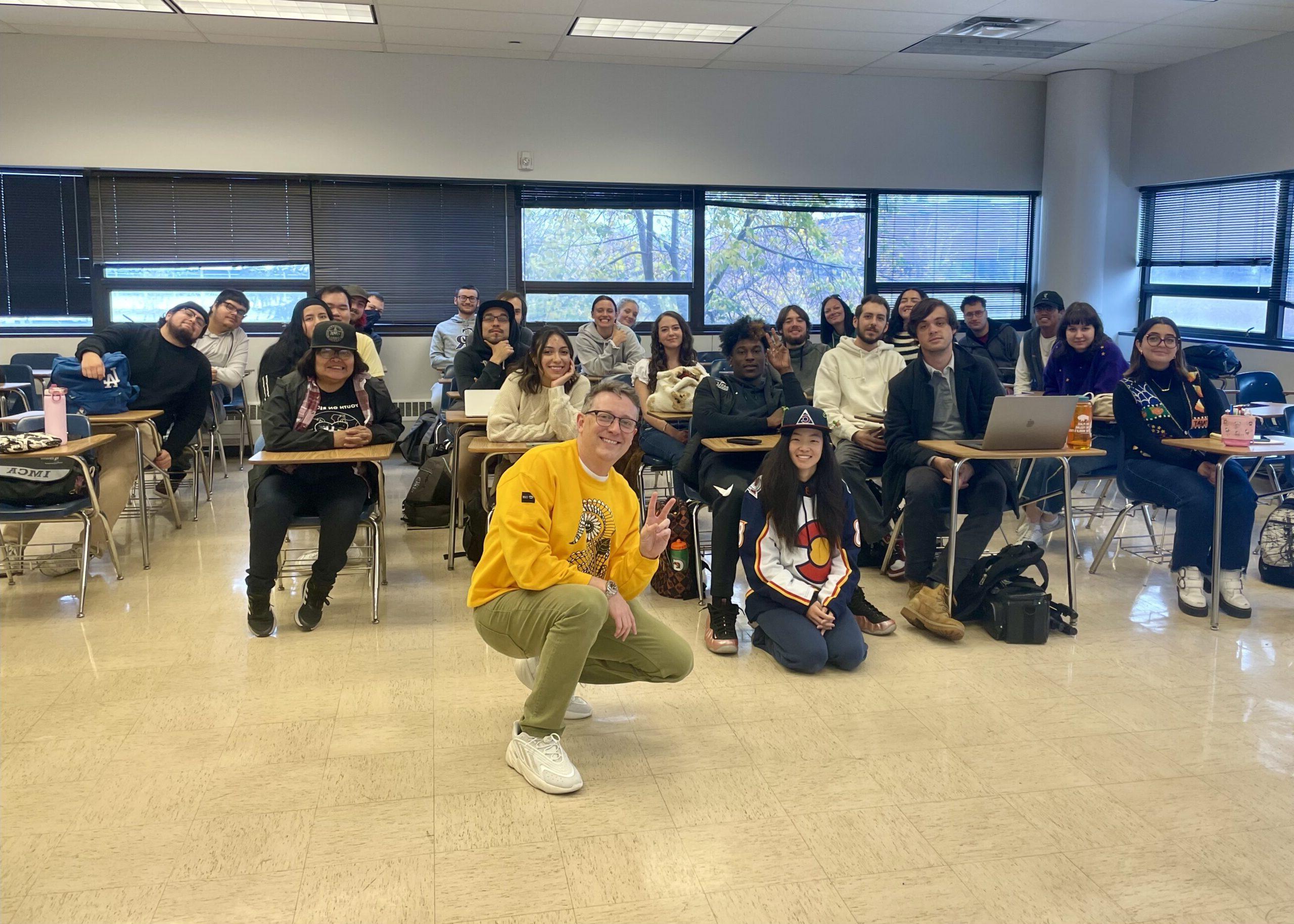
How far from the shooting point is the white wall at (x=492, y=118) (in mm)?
7613

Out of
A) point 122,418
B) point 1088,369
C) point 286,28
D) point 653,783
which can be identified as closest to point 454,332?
point 286,28

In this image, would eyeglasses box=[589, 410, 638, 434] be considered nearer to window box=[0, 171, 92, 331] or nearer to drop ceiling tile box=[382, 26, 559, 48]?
drop ceiling tile box=[382, 26, 559, 48]

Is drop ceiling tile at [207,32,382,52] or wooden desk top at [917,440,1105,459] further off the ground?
drop ceiling tile at [207,32,382,52]

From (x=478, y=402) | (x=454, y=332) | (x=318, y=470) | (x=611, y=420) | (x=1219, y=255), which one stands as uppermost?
(x=1219, y=255)

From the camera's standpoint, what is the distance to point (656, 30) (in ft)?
24.1

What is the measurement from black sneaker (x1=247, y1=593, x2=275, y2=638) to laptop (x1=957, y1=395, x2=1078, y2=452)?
2835 millimetres

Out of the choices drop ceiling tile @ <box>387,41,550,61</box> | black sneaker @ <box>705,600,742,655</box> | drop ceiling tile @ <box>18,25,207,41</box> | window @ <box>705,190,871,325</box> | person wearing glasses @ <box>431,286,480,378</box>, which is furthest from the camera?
window @ <box>705,190,871,325</box>

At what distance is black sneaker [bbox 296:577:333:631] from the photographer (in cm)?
404

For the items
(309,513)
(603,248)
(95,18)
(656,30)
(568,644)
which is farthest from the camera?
(603,248)

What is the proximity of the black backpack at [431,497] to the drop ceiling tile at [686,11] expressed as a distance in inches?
124

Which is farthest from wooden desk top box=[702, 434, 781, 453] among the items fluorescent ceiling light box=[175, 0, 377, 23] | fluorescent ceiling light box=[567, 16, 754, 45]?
fluorescent ceiling light box=[175, 0, 377, 23]

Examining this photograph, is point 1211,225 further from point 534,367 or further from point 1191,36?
point 534,367

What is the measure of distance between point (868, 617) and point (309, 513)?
88.0 inches

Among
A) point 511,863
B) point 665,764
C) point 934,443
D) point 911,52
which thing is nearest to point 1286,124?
point 911,52
